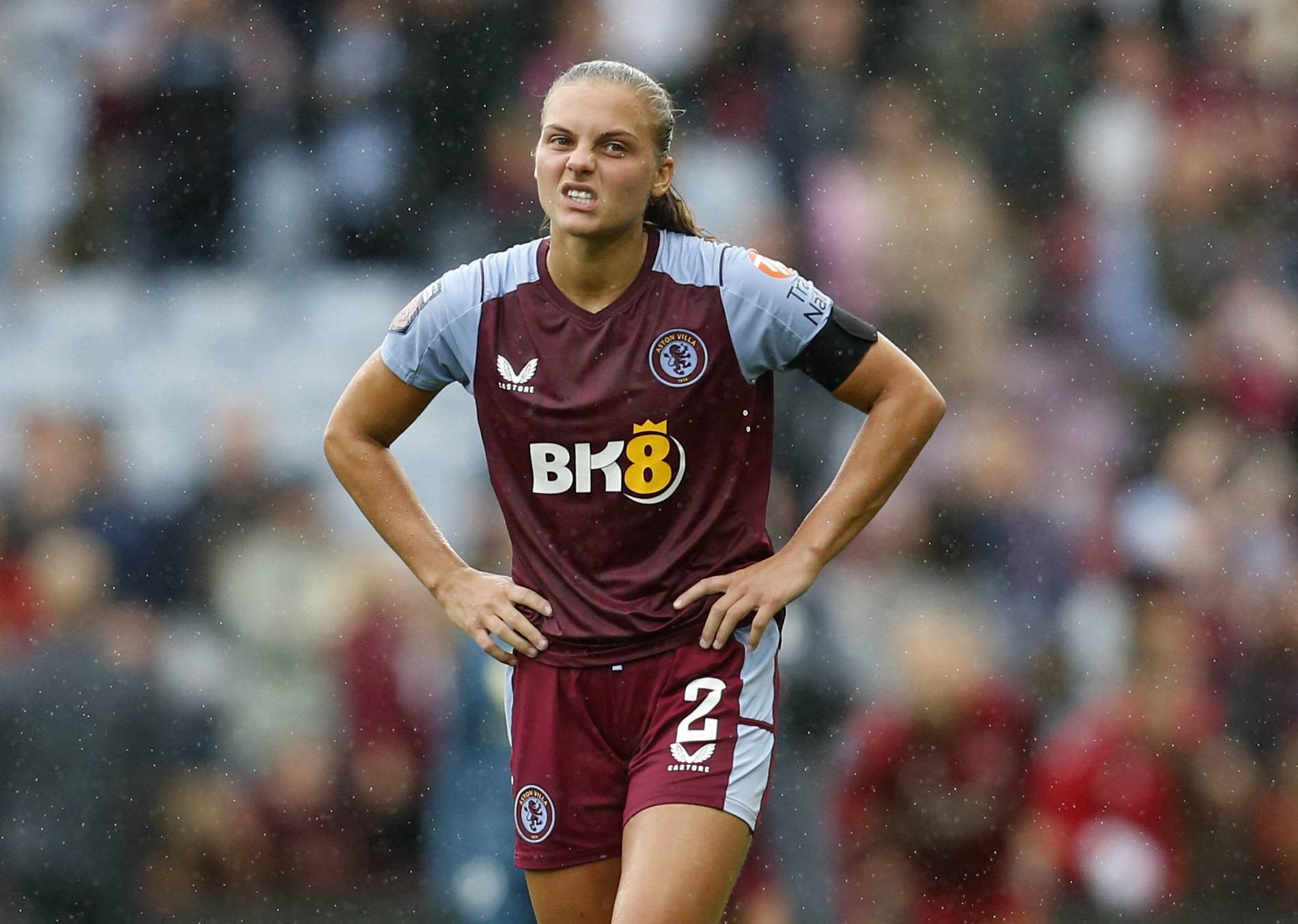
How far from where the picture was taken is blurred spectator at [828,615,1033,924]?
18.2 feet

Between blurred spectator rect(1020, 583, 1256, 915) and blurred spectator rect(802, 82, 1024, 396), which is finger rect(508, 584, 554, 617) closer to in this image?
blurred spectator rect(1020, 583, 1256, 915)

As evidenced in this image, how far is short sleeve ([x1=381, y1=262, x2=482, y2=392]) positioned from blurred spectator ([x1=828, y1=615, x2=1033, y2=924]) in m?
2.61

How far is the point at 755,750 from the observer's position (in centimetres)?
342

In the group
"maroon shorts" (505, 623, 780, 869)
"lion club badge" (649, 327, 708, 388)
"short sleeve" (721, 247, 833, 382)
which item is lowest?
"maroon shorts" (505, 623, 780, 869)

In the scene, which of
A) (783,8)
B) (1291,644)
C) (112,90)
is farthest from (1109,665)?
(112,90)

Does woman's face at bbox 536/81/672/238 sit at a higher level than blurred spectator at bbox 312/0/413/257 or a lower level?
lower

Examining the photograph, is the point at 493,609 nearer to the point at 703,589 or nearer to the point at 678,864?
the point at 703,589

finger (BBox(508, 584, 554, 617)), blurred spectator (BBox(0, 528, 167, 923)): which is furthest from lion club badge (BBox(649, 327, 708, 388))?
blurred spectator (BBox(0, 528, 167, 923))

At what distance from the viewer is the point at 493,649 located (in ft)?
11.8

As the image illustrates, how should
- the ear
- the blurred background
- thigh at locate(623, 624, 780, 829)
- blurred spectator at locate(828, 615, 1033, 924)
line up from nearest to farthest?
thigh at locate(623, 624, 780, 829), the ear, blurred spectator at locate(828, 615, 1033, 924), the blurred background

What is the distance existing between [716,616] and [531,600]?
37 cm

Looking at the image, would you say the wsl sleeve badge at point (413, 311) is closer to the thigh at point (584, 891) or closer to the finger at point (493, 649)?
the finger at point (493, 649)

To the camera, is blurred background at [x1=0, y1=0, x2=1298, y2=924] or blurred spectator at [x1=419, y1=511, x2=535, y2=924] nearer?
blurred spectator at [x1=419, y1=511, x2=535, y2=924]

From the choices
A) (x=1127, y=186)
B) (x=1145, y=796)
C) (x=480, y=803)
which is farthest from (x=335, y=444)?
(x=1127, y=186)
